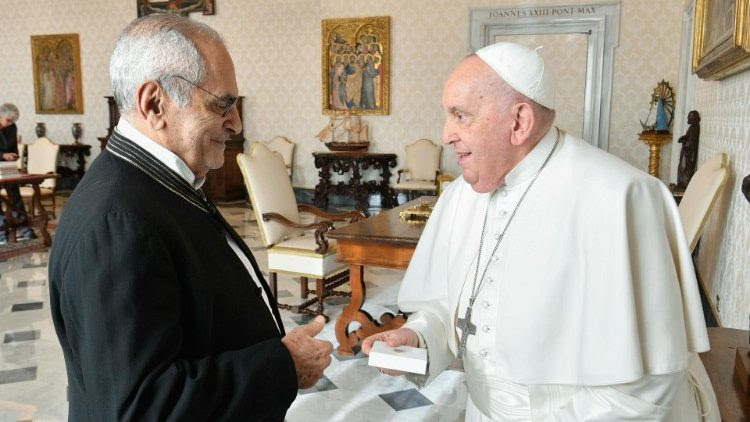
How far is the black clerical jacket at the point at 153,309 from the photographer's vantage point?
106cm

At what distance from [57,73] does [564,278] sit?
13219 millimetres

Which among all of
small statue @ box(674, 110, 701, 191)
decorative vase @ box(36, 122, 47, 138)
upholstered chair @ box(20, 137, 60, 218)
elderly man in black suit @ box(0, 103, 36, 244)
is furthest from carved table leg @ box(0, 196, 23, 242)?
small statue @ box(674, 110, 701, 191)

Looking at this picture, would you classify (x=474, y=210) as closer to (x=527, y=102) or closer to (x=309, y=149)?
(x=527, y=102)

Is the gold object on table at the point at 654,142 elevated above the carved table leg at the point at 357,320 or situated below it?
above

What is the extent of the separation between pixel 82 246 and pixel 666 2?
357 inches

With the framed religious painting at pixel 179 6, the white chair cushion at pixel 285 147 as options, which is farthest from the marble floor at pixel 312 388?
the framed religious painting at pixel 179 6

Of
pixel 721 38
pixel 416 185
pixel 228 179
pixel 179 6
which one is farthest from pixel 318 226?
pixel 179 6

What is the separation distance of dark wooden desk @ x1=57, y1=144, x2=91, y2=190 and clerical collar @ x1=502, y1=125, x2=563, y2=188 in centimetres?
1196

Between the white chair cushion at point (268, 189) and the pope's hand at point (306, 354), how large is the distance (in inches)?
119

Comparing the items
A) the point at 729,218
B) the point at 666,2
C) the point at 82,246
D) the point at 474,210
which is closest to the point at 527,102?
the point at 474,210

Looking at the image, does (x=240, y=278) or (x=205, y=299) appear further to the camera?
(x=240, y=278)

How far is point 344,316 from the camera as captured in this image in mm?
3871

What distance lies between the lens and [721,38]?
3.11 metres

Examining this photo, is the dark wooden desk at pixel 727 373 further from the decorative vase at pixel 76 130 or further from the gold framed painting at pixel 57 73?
the gold framed painting at pixel 57 73
